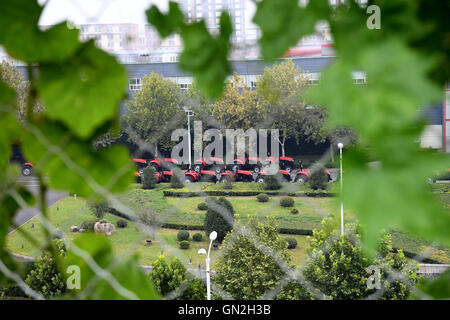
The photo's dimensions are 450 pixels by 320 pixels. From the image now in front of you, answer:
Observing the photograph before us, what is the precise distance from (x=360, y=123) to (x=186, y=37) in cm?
12

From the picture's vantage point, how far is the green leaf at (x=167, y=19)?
0.21m

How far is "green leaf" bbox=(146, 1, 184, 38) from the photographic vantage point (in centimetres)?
21

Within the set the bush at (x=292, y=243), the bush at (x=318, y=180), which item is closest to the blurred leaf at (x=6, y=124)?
the bush at (x=318, y=180)

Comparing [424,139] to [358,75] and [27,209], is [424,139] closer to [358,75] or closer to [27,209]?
[358,75]

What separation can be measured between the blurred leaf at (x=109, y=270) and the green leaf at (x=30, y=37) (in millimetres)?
99

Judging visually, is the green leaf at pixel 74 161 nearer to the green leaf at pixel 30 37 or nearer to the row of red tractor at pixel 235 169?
the green leaf at pixel 30 37

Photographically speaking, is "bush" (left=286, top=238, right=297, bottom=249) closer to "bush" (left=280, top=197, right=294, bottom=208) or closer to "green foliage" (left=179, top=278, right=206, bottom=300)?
"bush" (left=280, top=197, right=294, bottom=208)

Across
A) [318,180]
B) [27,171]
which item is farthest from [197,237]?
[27,171]

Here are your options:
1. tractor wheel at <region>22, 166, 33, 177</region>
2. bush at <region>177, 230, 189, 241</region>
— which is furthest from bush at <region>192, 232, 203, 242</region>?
tractor wheel at <region>22, 166, 33, 177</region>

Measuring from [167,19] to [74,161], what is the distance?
0.09 m

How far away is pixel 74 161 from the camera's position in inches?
8.1

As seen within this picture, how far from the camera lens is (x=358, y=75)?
5.0 inches

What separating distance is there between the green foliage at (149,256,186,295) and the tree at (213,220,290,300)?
13cm

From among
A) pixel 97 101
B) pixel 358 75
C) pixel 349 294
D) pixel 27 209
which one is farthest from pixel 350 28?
pixel 349 294
